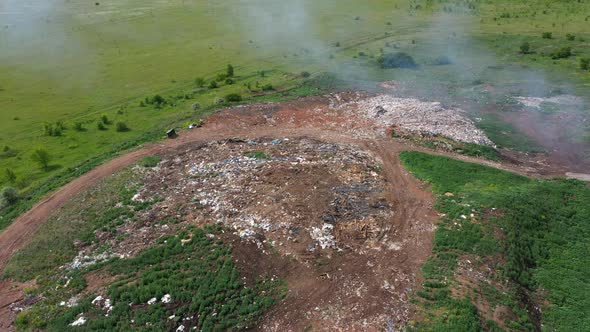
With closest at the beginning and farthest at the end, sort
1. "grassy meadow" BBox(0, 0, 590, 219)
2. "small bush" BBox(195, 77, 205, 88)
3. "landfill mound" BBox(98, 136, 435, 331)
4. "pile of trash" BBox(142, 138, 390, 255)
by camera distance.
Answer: "landfill mound" BBox(98, 136, 435, 331)
"pile of trash" BBox(142, 138, 390, 255)
"grassy meadow" BBox(0, 0, 590, 219)
"small bush" BBox(195, 77, 205, 88)

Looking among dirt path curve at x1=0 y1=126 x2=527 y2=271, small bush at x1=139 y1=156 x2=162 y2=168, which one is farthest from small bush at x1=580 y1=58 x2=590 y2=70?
small bush at x1=139 y1=156 x2=162 y2=168

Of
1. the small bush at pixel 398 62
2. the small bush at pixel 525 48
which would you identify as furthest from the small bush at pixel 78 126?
the small bush at pixel 525 48

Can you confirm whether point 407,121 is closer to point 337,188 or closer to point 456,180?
point 456,180

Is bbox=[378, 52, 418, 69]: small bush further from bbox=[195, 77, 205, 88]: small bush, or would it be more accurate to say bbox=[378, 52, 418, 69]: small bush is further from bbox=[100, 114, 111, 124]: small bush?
bbox=[100, 114, 111, 124]: small bush

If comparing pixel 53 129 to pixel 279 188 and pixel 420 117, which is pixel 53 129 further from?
pixel 420 117

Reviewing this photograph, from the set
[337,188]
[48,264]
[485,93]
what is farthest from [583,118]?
[48,264]

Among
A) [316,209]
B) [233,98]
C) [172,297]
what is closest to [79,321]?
[172,297]

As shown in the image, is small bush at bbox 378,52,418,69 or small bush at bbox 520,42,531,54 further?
small bush at bbox 520,42,531,54

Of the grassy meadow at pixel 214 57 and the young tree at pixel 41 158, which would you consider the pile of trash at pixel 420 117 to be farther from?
the young tree at pixel 41 158
